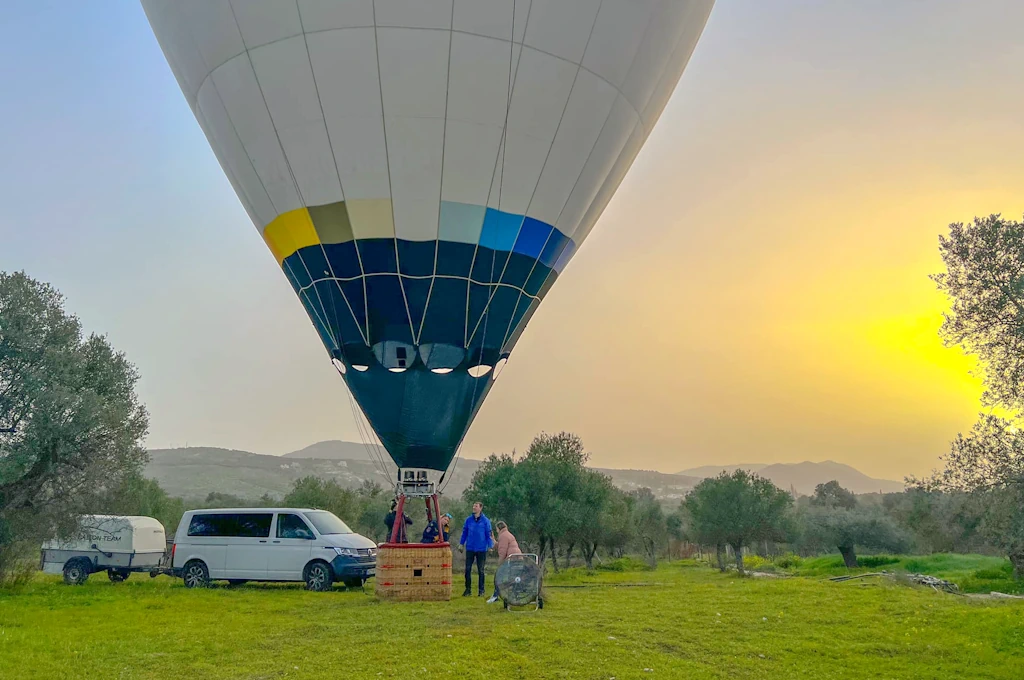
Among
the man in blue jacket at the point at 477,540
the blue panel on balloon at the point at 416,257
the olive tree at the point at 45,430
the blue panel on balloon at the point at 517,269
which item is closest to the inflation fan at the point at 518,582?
the man in blue jacket at the point at 477,540

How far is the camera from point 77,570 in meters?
15.4

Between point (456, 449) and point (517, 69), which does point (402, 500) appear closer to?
point (456, 449)

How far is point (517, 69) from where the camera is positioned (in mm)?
10430

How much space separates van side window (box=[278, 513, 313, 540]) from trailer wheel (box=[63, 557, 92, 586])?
4880mm

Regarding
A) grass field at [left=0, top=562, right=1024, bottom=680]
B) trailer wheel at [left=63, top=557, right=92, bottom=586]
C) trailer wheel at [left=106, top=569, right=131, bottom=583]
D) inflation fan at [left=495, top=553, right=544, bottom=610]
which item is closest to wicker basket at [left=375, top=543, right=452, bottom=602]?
grass field at [left=0, top=562, right=1024, bottom=680]

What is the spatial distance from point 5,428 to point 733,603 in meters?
12.8

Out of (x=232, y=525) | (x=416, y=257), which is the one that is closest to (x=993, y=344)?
(x=416, y=257)

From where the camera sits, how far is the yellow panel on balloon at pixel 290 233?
36.5 feet

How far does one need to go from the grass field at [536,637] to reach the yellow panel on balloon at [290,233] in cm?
541

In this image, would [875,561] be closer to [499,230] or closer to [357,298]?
[499,230]

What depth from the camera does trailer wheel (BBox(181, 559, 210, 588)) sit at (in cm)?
1416

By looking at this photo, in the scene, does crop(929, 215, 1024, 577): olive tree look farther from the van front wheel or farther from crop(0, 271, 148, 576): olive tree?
crop(0, 271, 148, 576): olive tree

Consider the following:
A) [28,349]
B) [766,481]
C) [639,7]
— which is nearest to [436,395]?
[639,7]

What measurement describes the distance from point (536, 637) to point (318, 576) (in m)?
6.93
